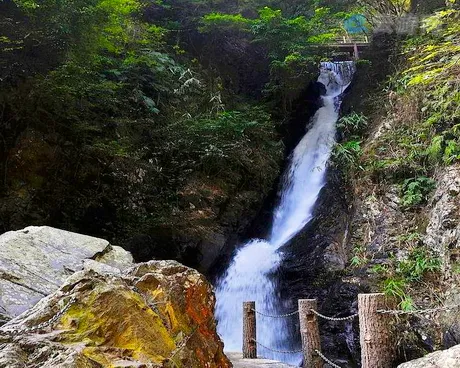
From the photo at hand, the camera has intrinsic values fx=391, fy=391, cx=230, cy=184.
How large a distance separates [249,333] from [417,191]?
4.21 meters

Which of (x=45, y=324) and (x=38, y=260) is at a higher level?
(x=45, y=324)

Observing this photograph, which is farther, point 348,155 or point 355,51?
point 355,51

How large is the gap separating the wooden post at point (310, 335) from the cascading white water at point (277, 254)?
2136 mm

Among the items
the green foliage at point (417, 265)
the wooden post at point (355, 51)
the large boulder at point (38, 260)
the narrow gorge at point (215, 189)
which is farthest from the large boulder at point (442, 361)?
Result: the wooden post at point (355, 51)

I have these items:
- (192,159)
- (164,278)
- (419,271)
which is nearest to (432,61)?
(419,271)

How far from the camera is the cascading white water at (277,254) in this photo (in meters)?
8.22

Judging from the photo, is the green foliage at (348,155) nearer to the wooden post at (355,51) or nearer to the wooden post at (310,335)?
the wooden post at (310,335)

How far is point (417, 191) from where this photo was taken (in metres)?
7.60

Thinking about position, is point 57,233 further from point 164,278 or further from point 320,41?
point 320,41

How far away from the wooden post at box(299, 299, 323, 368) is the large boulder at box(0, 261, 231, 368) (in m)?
2.01

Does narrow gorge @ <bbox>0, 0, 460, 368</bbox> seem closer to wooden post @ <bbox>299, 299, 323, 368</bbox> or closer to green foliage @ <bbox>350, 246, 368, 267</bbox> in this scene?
green foliage @ <bbox>350, 246, 368, 267</bbox>

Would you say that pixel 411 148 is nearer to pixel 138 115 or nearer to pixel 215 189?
pixel 215 189

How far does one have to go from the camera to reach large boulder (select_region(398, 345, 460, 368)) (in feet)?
10.5

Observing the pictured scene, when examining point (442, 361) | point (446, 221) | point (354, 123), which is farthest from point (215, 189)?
point (442, 361)
